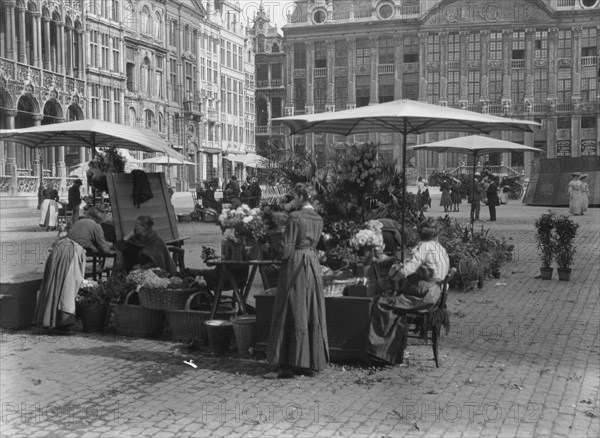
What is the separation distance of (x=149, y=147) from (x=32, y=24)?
→ 27.6m

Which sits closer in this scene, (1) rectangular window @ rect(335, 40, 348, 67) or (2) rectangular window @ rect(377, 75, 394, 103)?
(2) rectangular window @ rect(377, 75, 394, 103)

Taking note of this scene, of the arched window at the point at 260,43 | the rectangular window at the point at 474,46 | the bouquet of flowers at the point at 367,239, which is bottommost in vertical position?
the bouquet of flowers at the point at 367,239

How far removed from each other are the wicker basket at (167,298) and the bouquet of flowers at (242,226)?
0.84 m

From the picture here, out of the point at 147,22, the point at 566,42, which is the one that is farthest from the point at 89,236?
the point at 566,42

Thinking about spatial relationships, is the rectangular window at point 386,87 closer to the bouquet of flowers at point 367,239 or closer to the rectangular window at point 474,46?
the rectangular window at point 474,46

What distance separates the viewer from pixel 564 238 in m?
12.1

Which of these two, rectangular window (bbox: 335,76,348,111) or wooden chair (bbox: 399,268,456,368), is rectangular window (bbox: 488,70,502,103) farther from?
wooden chair (bbox: 399,268,456,368)

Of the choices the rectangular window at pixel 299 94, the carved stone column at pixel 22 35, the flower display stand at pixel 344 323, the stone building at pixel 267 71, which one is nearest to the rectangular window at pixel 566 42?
the rectangular window at pixel 299 94

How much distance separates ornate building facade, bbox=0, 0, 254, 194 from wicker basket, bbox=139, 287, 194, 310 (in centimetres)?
2766

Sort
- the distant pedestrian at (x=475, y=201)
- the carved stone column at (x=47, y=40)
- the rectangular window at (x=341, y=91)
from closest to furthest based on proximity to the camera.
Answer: the distant pedestrian at (x=475, y=201)
the carved stone column at (x=47, y=40)
the rectangular window at (x=341, y=91)

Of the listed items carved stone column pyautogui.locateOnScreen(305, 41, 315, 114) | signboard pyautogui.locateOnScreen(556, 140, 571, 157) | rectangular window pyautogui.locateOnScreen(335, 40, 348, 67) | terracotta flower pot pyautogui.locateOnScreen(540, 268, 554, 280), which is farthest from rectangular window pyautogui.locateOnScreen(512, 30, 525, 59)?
terracotta flower pot pyautogui.locateOnScreen(540, 268, 554, 280)

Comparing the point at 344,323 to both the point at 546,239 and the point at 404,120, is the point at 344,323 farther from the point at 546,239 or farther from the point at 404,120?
the point at 546,239

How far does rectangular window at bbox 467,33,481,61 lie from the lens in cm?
6612

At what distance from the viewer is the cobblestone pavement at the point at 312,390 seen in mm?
5277
